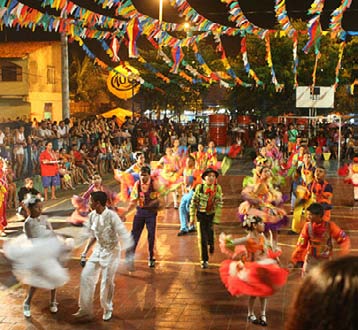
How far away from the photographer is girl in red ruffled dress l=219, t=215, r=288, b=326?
597cm

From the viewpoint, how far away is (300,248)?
24.5ft

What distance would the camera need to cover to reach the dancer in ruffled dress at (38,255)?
668cm

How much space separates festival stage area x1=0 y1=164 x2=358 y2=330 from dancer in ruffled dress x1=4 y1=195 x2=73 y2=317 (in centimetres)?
35

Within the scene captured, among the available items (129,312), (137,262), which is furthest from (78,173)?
(129,312)

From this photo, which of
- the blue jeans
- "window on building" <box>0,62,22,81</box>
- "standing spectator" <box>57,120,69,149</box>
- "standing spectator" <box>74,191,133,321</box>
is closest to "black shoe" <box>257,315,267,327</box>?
"standing spectator" <box>74,191,133,321</box>

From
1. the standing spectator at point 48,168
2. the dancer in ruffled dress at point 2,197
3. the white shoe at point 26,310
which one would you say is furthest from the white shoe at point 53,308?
the standing spectator at point 48,168

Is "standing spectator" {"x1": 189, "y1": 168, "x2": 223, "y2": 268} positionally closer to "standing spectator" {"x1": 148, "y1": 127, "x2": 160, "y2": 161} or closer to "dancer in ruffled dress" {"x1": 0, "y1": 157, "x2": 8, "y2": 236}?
"dancer in ruffled dress" {"x1": 0, "y1": 157, "x2": 8, "y2": 236}

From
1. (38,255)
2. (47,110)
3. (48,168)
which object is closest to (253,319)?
(38,255)

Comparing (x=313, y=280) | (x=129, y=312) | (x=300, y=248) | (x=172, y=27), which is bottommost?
(x=129, y=312)

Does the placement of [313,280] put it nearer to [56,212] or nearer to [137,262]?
[137,262]

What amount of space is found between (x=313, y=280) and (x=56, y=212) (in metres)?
13.2

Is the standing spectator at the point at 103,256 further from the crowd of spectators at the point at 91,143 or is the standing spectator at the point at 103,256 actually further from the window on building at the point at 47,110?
the window on building at the point at 47,110

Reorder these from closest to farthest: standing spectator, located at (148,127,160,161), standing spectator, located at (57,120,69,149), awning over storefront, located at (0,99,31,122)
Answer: standing spectator, located at (57,120,69,149)
standing spectator, located at (148,127,160,161)
awning over storefront, located at (0,99,31,122)

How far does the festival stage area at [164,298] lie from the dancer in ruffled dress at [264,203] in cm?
79
